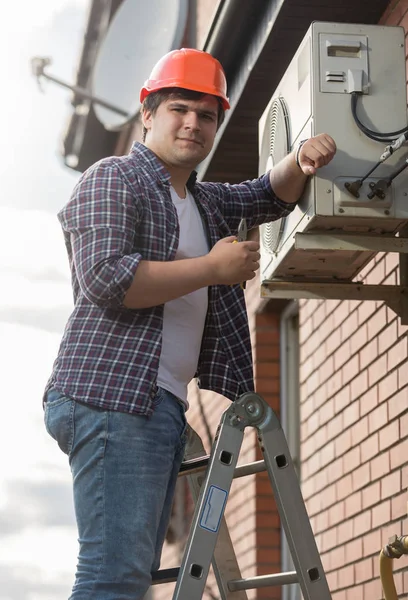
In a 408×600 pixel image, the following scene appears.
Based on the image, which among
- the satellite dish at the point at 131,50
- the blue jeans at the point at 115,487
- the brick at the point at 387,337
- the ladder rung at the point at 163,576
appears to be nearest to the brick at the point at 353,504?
the brick at the point at 387,337

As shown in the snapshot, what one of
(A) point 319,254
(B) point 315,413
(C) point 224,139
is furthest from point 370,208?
(C) point 224,139

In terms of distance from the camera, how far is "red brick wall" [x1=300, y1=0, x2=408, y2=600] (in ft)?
14.3

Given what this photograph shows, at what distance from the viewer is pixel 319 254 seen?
3805 mm

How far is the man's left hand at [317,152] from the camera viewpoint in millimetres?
3361

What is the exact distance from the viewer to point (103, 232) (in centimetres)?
299

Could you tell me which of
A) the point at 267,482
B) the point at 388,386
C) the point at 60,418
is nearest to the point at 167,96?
the point at 60,418

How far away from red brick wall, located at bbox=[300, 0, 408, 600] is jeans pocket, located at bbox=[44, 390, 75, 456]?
1.67m

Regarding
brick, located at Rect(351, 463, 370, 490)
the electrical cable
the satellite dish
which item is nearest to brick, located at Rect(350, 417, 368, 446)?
brick, located at Rect(351, 463, 370, 490)

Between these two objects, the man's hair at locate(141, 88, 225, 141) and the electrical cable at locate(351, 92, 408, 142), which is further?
the electrical cable at locate(351, 92, 408, 142)

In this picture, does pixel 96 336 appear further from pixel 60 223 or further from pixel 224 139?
pixel 224 139

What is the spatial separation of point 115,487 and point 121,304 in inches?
19.6

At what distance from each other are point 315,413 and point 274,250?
1.85 metres

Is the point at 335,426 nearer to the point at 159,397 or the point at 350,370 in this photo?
the point at 350,370

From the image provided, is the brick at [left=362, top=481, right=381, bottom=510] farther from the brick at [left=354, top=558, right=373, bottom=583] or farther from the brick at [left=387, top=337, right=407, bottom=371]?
the brick at [left=387, top=337, right=407, bottom=371]
